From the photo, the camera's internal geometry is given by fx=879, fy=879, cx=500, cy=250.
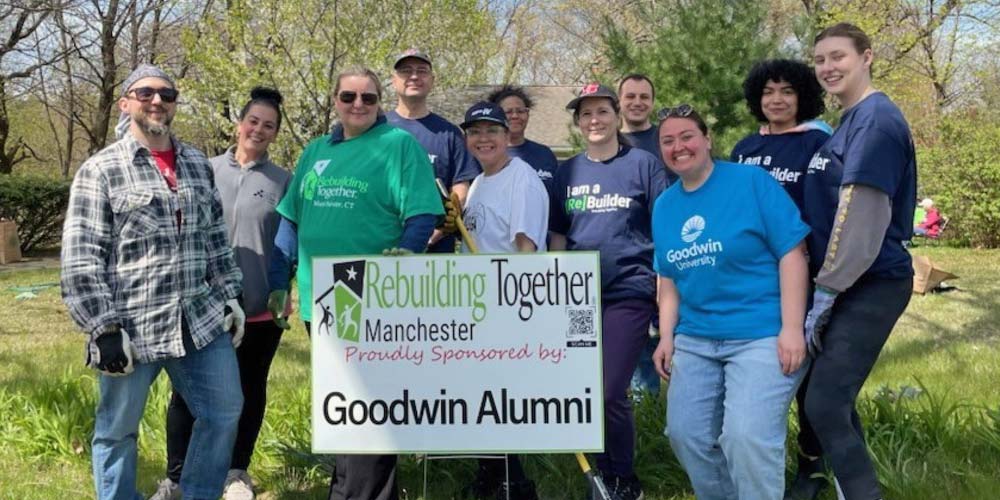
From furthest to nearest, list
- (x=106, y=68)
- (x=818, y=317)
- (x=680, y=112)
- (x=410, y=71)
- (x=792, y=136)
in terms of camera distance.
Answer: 1. (x=106, y=68)
2. (x=410, y=71)
3. (x=792, y=136)
4. (x=680, y=112)
5. (x=818, y=317)

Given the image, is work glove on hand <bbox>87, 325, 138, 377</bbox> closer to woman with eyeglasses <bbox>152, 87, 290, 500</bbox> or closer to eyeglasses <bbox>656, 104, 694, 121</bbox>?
woman with eyeglasses <bbox>152, 87, 290, 500</bbox>

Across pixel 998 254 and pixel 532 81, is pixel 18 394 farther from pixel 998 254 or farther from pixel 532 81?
pixel 532 81

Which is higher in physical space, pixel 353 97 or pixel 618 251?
pixel 353 97

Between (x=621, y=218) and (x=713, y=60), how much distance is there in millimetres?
7524

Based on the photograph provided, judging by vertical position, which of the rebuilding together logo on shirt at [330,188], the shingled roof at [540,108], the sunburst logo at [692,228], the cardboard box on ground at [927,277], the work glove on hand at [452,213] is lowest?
the cardboard box on ground at [927,277]

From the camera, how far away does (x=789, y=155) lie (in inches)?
155

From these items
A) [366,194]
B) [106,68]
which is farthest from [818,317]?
[106,68]

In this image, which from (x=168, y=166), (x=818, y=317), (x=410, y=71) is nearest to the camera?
(x=818, y=317)

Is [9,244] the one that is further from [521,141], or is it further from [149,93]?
[149,93]

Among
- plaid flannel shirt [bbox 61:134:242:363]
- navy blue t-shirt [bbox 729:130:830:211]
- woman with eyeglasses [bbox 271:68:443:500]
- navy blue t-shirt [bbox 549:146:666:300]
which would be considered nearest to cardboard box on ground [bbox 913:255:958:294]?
navy blue t-shirt [bbox 729:130:830:211]

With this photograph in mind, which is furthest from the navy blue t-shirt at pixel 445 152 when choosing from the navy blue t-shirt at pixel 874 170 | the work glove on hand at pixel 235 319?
the navy blue t-shirt at pixel 874 170

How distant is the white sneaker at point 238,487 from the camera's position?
4465 mm

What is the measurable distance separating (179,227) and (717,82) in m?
8.67

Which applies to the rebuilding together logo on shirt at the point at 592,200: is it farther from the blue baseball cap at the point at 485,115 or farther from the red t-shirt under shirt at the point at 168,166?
the red t-shirt under shirt at the point at 168,166
